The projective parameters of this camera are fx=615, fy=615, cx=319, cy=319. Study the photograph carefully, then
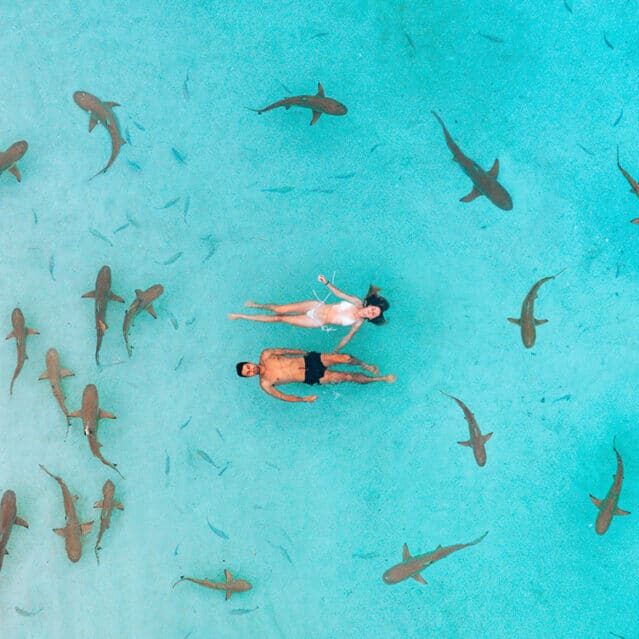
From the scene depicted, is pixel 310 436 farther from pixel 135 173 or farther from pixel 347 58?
pixel 347 58

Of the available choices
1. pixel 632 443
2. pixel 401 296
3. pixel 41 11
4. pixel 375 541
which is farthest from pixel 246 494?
pixel 41 11

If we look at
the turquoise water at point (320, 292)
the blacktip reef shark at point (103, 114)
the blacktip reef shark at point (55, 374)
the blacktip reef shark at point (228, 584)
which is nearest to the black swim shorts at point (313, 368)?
the turquoise water at point (320, 292)

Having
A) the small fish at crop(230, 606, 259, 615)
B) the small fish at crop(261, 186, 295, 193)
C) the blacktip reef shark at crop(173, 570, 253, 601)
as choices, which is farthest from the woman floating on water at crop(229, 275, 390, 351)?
the small fish at crop(230, 606, 259, 615)

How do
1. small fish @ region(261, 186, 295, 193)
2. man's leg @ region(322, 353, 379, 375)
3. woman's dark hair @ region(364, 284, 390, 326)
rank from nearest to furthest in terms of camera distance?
woman's dark hair @ region(364, 284, 390, 326) < man's leg @ region(322, 353, 379, 375) < small fish @ region(261, 186, 295, 193)

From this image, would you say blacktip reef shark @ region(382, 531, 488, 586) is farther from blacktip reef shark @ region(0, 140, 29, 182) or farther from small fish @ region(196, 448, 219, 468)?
blacktip reef shark @ region(0, 140, 29, 182)

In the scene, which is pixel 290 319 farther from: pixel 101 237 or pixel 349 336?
pixel 101 237

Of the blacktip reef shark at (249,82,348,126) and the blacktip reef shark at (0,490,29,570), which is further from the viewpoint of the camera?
the blacktip reef shark at (0,490,29,570)
